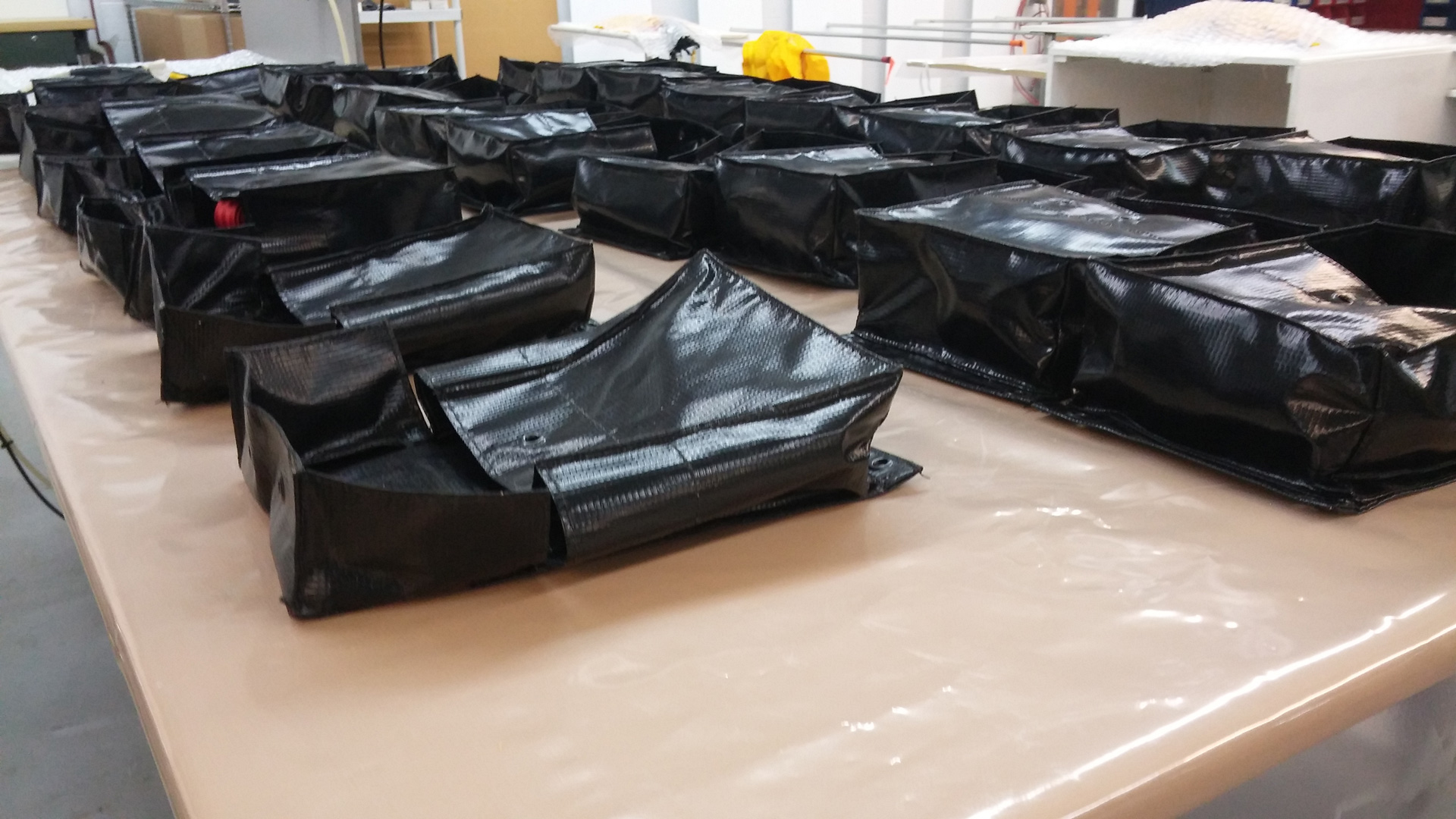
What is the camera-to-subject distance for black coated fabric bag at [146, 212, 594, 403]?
110cm

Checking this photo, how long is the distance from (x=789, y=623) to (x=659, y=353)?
Result: 32 cm

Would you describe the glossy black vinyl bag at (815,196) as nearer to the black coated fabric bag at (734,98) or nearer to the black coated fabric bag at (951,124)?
the black coated fabric bag at (951,124)

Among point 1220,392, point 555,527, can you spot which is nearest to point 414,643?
point 555,527

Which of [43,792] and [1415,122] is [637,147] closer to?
[43,792]

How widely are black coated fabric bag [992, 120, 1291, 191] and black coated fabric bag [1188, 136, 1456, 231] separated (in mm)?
30

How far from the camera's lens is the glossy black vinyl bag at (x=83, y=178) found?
1.90 metres

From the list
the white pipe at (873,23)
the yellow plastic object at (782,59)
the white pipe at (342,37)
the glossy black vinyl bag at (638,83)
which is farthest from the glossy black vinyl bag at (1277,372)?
the white pipe at (873,23)

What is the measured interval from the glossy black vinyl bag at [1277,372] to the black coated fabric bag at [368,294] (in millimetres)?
587

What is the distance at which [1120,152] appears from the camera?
152cm

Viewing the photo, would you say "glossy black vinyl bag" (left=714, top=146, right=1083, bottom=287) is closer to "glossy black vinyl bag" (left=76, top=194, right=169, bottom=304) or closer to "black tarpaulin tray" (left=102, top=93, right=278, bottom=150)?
"glossy black vinyl bag" (left=76, top=194, right=169, bottom=304)

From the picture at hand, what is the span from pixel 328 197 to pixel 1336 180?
1.32 meters

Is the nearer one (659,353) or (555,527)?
(555,527)

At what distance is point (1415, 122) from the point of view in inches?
99.1

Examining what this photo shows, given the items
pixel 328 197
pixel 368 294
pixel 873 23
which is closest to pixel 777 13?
pixel 873 23
